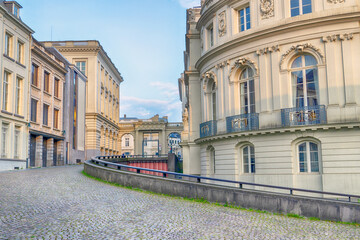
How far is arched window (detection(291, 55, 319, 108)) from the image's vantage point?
2058 cm

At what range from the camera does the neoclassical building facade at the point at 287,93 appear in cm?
1936

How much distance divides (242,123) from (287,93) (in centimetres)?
318

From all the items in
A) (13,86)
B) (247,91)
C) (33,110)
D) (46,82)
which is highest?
(46,82)

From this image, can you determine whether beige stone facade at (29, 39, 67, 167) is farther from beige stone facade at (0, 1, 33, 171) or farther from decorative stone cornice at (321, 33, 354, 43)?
decorative stone cornice at (321, 33, 354, 43)

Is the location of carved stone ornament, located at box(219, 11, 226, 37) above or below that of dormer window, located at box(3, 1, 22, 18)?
below

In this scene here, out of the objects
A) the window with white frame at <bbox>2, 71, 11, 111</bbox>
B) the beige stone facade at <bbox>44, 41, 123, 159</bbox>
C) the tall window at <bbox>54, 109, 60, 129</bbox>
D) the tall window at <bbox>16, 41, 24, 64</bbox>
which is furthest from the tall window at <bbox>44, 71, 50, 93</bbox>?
the beige stone facade at <bbox>44, 41, 123, 159</bbox>

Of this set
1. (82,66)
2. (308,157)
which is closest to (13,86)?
(308,157)

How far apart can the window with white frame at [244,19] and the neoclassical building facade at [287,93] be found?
62 mm

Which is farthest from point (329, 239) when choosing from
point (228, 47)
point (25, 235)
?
point (228, 47)

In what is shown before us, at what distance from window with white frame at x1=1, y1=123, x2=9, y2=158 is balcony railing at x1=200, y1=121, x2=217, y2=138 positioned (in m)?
14.2

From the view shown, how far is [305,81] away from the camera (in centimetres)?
2080

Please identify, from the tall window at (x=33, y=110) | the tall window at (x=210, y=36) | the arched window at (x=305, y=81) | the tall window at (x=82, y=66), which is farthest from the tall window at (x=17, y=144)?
the tall window at (x=82, y=66)

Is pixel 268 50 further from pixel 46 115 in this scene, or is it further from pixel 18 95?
pixel 46 115

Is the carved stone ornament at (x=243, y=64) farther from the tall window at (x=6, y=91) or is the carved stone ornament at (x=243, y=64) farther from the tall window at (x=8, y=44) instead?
the tall window at (x=8, y=44)
